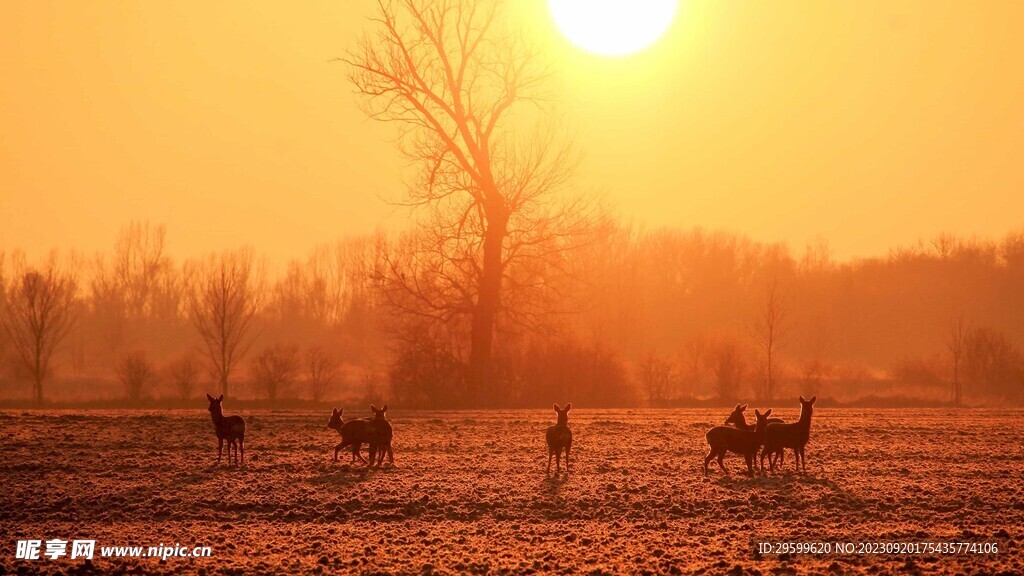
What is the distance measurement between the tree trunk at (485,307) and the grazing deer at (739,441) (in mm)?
29199

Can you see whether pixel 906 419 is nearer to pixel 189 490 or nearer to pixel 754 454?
pixel 754 454

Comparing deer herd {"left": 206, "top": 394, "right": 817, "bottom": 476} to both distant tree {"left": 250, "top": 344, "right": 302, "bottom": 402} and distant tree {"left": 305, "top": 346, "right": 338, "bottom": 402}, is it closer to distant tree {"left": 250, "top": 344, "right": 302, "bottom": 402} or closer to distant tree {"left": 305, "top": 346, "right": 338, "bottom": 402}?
distant tree {"left": 250, "top": 344, "right": 302, "bottom": 402}

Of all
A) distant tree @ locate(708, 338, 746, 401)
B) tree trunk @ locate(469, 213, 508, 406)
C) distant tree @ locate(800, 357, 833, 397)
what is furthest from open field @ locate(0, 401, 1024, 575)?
distant tree @ locate(800, 357, 833, 397)

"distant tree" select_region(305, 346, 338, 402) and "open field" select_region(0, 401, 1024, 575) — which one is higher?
"distant tree" select_region(305, 346, 338, 402)

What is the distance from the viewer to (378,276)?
48969 millimetres

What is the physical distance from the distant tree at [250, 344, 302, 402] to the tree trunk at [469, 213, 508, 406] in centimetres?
988

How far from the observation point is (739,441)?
67.5 feet

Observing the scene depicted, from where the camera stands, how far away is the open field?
511 inches

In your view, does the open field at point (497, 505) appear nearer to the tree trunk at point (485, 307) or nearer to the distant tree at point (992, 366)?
the tree trunk at point (485, 307)

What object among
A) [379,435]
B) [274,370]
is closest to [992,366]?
[274,370]

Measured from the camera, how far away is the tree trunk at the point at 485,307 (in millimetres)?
49688

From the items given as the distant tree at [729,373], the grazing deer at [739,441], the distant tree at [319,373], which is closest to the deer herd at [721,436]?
the grazing deer at [739,441]

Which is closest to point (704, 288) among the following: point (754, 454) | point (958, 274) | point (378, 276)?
point (958, 274)

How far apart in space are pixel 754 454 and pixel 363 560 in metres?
10.1
